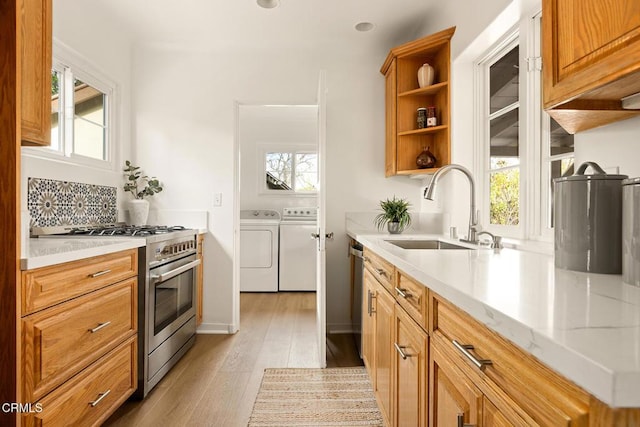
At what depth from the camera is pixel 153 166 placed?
3.20m

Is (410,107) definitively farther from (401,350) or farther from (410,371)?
(410,371)

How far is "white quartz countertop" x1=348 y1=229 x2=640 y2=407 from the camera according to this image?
400 mm

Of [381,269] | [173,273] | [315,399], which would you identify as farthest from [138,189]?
[381,269]

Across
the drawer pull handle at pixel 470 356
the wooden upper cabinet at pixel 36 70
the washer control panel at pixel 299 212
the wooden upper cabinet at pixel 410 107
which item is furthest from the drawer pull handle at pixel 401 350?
the washer control panel at pixel 299 212

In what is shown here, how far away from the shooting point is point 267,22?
282 centimetres

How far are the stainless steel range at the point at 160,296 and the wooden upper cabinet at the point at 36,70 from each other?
718 millimetres

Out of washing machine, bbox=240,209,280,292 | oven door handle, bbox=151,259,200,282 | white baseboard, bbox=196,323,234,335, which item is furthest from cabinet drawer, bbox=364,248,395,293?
washing machine, bbox=240,209,280,292

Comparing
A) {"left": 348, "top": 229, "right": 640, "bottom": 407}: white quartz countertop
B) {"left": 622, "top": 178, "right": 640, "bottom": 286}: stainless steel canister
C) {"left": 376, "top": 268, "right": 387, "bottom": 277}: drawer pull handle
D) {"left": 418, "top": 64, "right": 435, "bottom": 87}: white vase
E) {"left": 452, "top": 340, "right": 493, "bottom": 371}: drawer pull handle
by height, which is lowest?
{"left": 452, "top": 340, "right": 493, "bottom": 371}: drawer pull handle

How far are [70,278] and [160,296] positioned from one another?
0.79 meters

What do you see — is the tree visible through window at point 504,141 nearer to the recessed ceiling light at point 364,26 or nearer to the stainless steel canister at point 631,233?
the recessed ceiling light at point 364,26

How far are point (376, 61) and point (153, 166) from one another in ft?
6.86

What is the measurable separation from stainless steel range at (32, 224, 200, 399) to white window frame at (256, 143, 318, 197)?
2520 mm

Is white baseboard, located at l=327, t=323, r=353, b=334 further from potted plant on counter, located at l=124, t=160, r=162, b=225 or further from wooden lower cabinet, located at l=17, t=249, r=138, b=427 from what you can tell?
potted plant on counter, located at l=124, t=160, r=162, b=225

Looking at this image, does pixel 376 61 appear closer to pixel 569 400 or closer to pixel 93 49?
pixel 93 49
